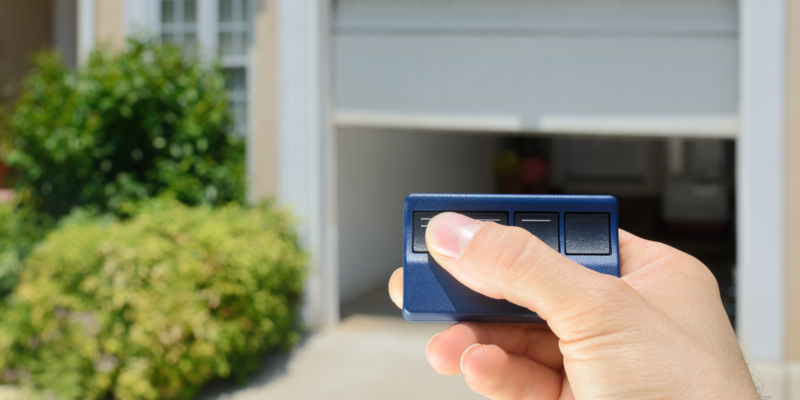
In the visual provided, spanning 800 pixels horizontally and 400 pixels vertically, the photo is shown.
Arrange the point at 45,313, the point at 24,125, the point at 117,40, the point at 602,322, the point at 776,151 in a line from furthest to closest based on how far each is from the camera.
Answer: the point at 117,40
the point at 24,125
the point at 776,151
the point at 45,313
the point at 602,322

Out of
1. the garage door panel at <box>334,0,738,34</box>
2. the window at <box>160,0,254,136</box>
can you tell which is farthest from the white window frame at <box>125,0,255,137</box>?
the garage door panel at <box>334,0,738,34</box>

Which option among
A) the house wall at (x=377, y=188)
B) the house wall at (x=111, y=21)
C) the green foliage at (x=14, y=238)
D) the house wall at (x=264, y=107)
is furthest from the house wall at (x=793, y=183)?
the green foliage at (x=14, y=238)

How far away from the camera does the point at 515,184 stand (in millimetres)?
11391

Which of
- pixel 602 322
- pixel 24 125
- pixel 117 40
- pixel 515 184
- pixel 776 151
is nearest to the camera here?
pixel 602 322

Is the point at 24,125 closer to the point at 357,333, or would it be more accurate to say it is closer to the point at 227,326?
the point at 227,326

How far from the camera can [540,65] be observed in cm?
451

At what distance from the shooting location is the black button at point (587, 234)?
846mm

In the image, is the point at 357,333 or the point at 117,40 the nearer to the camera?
the point at 357,333

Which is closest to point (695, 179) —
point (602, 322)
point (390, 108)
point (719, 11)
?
point (719, 11)

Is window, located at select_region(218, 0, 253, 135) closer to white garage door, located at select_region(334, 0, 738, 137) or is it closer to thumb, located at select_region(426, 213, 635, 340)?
white garage door, located at select_region(334, 0, 738, 137)

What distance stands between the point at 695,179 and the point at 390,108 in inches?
359

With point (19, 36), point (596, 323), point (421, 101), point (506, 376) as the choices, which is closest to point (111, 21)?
point (421, 101)

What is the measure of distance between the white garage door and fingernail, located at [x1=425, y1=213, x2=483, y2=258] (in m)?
3.86

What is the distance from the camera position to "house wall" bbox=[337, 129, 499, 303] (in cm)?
570
